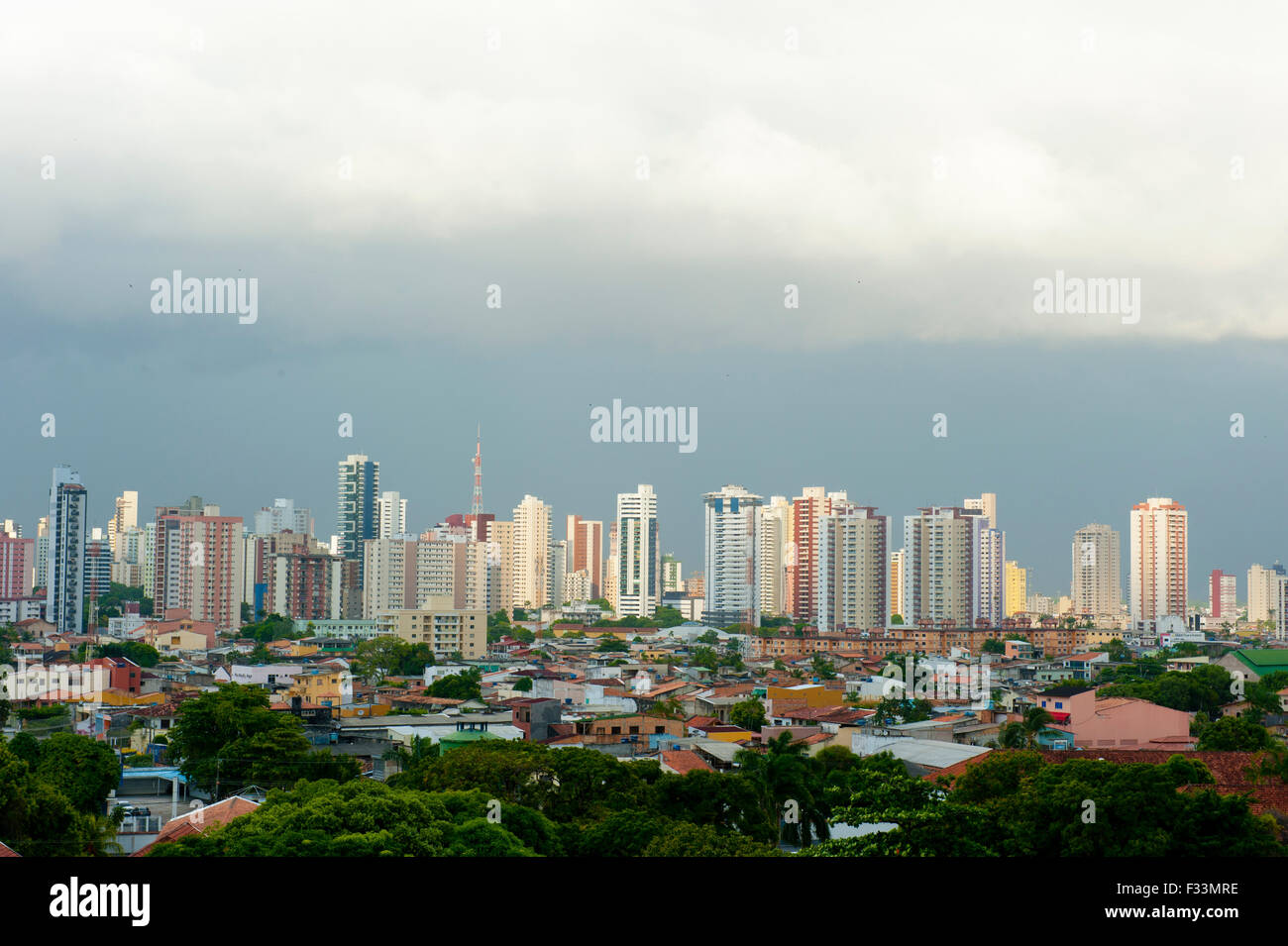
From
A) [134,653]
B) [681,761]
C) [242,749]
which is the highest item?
[242,749]

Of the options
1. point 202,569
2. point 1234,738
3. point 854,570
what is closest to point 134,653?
point 202,569

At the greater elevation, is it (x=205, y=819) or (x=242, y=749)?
(x=205, y=819)

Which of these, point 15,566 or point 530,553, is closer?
point 15,566

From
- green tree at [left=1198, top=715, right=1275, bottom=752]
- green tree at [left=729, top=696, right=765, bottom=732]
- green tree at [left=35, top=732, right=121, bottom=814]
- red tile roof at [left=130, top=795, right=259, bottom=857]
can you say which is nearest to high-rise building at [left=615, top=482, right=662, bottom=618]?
green tree at [left=729, top=696, right=765, bottom=732]

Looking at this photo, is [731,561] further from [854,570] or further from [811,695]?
[811,695]

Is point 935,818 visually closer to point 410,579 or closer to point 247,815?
point 247,815
